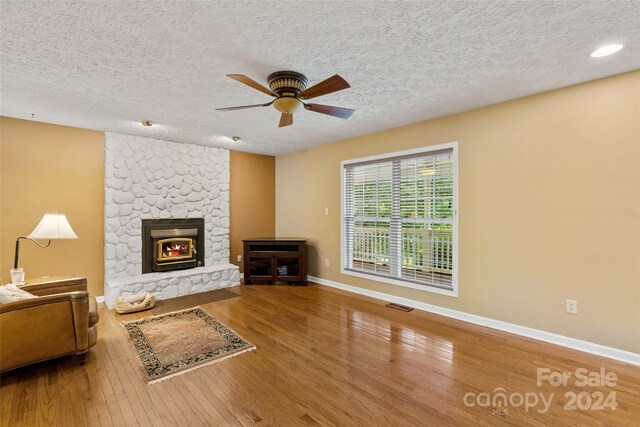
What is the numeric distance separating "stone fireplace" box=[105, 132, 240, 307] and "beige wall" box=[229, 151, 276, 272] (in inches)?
8.2

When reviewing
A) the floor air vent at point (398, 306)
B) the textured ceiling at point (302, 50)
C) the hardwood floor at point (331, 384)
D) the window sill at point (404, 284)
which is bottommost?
the hardwood floor at point (331, 384)

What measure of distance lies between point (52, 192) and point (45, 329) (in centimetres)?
243

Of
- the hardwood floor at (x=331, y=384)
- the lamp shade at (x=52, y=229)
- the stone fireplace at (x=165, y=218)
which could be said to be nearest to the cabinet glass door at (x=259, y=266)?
the stone fireplace at (x=165, y=218)

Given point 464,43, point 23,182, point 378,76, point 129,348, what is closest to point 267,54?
point 378,76

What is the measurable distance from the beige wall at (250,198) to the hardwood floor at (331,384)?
2.73m

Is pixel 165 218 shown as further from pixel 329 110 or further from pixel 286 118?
pixel 329 110

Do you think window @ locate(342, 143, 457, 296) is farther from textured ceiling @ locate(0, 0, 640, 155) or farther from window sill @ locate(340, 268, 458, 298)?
textured ceiling @ locate(0, 0, 640, 155)

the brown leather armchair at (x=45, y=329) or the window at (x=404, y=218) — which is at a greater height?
the window at (x=404, y=218)

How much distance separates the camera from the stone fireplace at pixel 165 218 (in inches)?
168

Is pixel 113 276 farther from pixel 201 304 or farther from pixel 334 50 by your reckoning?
pixel 334 50

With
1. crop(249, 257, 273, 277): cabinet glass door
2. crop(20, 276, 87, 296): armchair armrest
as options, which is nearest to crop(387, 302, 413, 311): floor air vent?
crop(249, 257, 273, 277): cabinet glass door

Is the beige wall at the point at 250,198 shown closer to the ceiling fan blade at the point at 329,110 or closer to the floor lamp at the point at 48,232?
the floor lamp at the point at 48,232

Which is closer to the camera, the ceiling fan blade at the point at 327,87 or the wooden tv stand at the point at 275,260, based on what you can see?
the ceiling fan blade at the point at 327,87

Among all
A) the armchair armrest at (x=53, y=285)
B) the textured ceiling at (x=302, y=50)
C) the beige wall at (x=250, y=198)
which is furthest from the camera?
the beige wall at (x=250, y=198)
